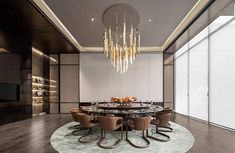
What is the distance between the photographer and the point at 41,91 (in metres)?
10.7

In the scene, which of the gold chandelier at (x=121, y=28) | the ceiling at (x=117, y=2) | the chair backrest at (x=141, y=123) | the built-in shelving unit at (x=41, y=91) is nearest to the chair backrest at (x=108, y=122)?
the chair backrest at (x=141, y=123)

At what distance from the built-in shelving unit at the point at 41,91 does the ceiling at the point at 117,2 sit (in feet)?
10.9

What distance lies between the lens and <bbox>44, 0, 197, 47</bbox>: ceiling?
5.55 metres

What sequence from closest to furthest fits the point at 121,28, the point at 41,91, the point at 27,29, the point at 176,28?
the point at 27,29 < the point at 121,28 < the point at 176,28 < the point at 41,91

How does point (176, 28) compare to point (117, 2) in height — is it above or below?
below

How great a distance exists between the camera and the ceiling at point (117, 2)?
5551 millimetres

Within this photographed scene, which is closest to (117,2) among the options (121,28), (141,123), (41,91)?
(121,28)

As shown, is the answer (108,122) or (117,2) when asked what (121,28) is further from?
(108,122)

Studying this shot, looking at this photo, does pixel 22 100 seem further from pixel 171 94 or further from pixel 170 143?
pixel 171 94

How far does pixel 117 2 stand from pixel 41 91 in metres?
7.00

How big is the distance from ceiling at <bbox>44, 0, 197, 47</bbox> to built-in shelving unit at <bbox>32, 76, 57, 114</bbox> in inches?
130

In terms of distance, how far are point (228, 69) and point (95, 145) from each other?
4.73 metres

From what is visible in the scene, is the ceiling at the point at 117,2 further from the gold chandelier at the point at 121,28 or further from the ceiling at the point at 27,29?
the ceiling at the point at 27,29

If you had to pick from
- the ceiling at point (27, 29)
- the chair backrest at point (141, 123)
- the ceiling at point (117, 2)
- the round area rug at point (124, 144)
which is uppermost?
the ceiling at point (117, 2)
